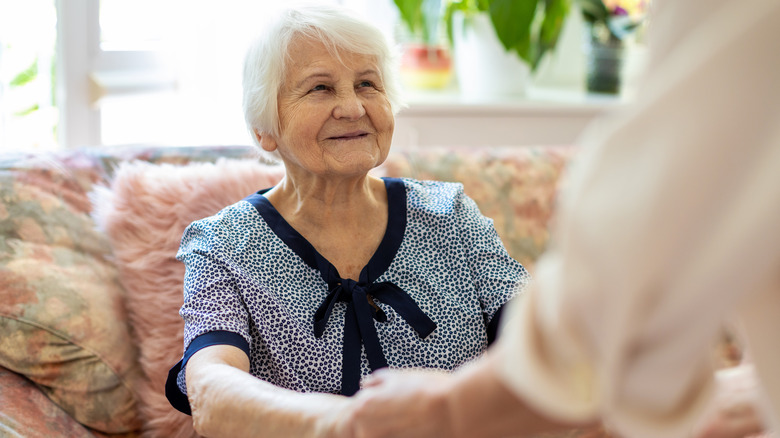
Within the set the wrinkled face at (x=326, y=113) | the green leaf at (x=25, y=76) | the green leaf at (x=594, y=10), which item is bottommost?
the green leaf at (x=25, y=76)

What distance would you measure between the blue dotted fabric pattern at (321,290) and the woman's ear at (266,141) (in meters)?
0.12

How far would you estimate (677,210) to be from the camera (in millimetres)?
527

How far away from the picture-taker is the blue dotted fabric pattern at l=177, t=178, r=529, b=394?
52.3 inches

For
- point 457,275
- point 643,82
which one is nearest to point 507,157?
point 457,275

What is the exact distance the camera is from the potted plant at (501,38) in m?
2.66

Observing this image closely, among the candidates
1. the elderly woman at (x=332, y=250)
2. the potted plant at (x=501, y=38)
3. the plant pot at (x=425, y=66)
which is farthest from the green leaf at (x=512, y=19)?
the elderly woman at (x=332, y=250)

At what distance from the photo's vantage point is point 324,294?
55.4 inches

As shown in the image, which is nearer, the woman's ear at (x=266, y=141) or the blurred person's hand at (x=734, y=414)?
the blurred person's hand at (x=734, y=414)

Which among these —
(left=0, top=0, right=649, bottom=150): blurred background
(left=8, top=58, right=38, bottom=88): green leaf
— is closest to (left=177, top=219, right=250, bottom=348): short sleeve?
(left=0, top=0, right=649, bottom=150): blurred background

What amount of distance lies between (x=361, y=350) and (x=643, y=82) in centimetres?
91

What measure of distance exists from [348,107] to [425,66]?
1741 millimetres

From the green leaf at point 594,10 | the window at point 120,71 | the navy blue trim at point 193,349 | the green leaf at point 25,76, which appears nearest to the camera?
the navy blue trim at point 193,349

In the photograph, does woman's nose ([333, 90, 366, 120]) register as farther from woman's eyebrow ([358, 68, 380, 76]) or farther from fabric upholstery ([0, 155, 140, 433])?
fabric upholstery ([0, 155, 140, 433])

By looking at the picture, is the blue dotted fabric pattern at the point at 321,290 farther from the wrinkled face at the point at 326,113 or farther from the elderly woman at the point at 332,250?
the wrinkled face at the point at 326,113
